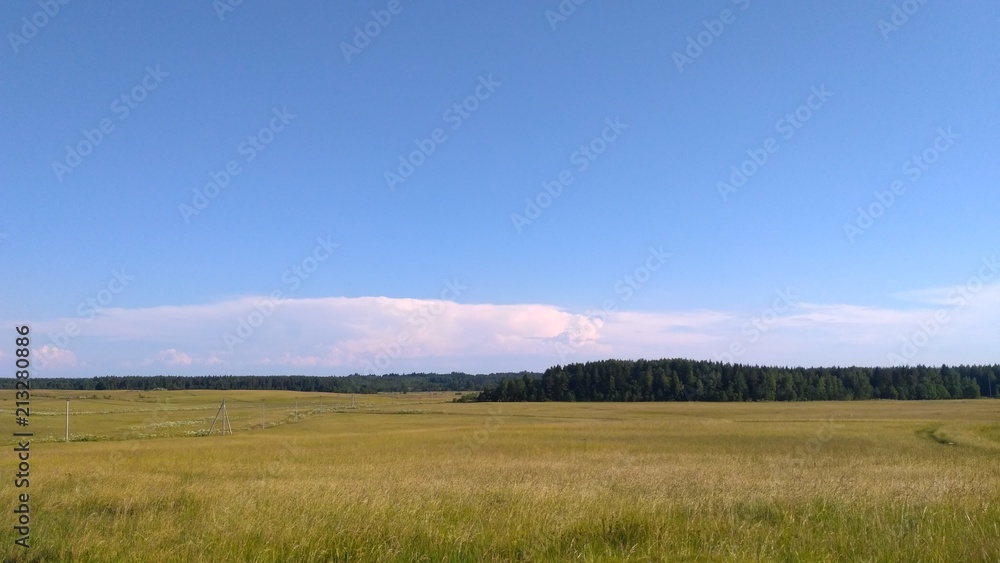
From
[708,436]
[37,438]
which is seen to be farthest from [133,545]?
[37,438]

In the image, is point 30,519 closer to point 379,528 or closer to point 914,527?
point 379,528

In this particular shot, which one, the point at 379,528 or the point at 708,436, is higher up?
the point at 379,528

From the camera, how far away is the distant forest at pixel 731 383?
13825 centimetres

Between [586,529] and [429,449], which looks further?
[429,449]

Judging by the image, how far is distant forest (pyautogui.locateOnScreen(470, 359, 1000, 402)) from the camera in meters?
138

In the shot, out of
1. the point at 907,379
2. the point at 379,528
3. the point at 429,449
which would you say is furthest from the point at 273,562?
the point at 907,379

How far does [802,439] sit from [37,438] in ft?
156

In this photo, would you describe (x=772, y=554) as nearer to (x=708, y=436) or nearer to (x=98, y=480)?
(x=98, y=480)

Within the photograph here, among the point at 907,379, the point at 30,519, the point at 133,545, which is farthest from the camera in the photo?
the point at 907,379

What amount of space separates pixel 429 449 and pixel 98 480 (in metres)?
19.3

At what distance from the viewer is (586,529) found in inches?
317

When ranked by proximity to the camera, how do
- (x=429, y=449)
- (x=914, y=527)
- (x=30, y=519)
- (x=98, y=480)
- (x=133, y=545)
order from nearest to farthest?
(x=133, y=545) → (x=914, y=527) → (x=30, y=519) → (x=98, y=480) → (x=429, y=449)

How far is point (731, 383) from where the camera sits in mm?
143625

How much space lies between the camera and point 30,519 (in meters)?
9.15
